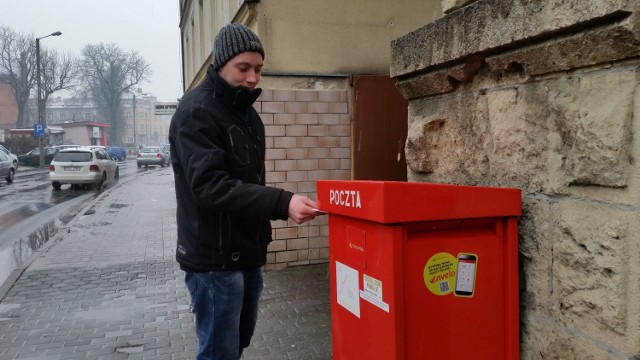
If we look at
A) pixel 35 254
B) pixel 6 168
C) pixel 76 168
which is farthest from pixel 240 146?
pixel 6 168

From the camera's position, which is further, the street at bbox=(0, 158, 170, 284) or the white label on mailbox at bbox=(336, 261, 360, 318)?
the street at bbox=(0, 158, 170, 284)

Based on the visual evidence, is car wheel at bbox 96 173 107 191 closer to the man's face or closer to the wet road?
the wet road

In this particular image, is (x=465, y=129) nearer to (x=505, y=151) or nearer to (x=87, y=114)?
(x=505, y=151)

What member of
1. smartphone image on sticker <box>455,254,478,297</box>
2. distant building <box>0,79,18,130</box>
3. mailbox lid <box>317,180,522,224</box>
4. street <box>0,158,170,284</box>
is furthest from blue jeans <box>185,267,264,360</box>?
distant building <box>0,79,18,130</box>

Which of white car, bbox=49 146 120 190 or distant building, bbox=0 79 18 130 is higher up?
distant building, bbox=0 79 18 130

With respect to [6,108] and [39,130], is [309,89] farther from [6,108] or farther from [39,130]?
[6,108]

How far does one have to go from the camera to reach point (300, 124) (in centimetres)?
616

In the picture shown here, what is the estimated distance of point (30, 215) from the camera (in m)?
11.8

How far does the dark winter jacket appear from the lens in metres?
1.98

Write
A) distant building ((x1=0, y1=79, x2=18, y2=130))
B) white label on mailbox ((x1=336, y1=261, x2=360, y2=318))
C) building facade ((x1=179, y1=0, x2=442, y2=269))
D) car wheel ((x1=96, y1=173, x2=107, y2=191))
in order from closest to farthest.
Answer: white label on mailbox ((x1=336, y1=261, x2=360, y2=318)), building facade ((x1=179, y1=0, x2=442, y2=269)), car wheel ((x1=96, y1=173, x2=107, y2=191)), distant building ((x1=0, y1=79, x2=18, y2=130))

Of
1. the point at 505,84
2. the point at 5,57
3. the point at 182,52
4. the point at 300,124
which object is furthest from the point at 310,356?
the point at 5,57

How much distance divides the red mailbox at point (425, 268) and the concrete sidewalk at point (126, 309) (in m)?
2.06

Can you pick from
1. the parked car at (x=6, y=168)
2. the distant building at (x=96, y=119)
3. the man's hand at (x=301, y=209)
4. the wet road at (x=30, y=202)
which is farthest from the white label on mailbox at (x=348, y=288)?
the distant building at (x=96, y=119)

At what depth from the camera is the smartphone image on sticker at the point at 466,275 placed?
1.71m
